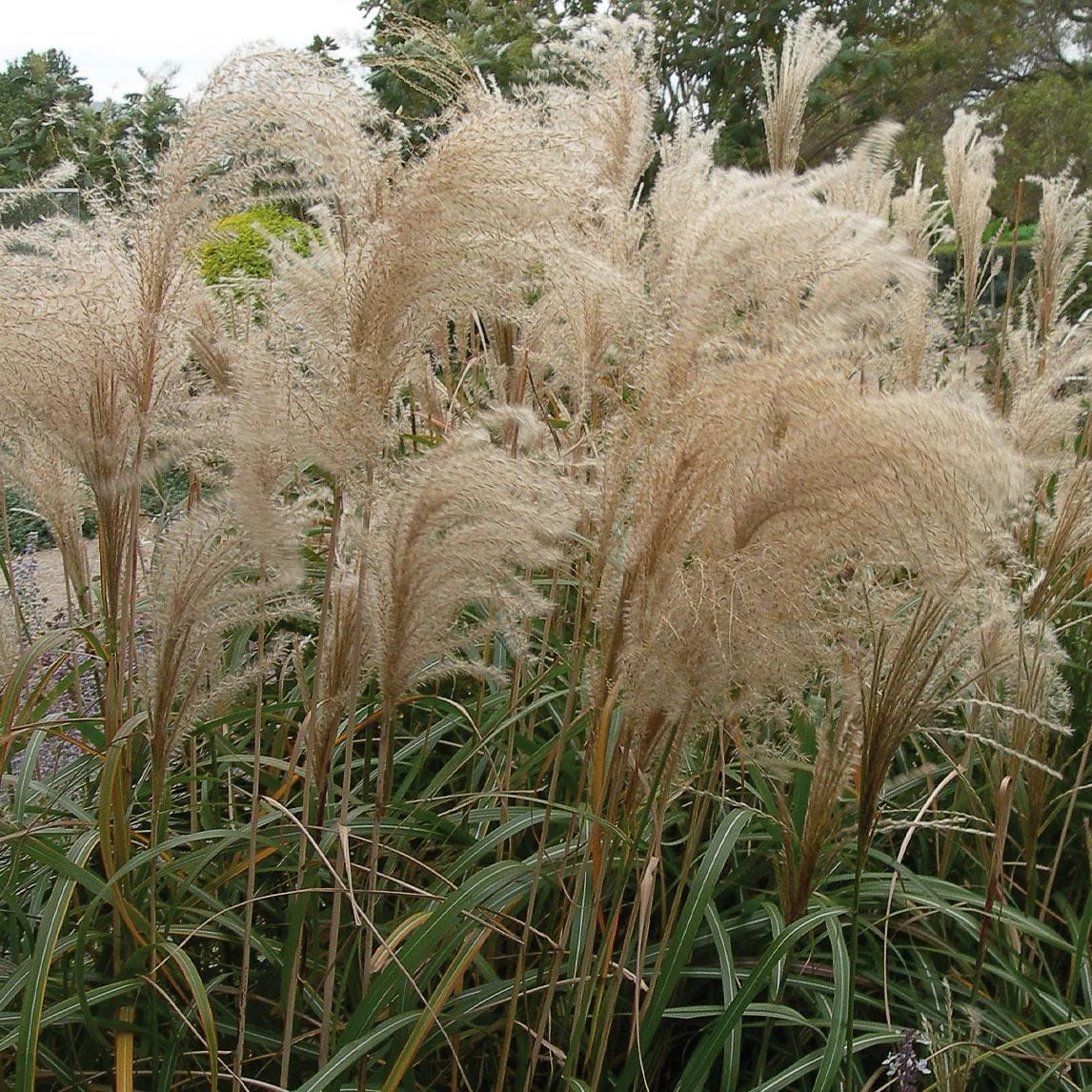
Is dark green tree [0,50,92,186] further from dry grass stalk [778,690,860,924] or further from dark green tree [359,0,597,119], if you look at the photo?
dry grass stalk [778,690,860,924]

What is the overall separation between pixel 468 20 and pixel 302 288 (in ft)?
36.1

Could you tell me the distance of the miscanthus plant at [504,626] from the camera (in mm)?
1422

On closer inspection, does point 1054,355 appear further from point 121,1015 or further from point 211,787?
point 121,1015

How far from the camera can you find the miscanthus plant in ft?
4.66

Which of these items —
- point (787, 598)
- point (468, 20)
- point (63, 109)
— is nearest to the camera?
point (787, 598)

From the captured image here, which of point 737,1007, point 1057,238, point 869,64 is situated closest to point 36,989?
point 737,1007

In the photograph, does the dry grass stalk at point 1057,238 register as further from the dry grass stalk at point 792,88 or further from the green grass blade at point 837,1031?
the green grass blade at point 837,1031

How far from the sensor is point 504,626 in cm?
172

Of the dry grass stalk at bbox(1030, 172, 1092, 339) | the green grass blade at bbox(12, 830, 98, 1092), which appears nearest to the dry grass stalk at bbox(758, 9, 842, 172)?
the dry grass stalk at bbox(1030, 172, 1092, 339)

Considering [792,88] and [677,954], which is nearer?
[677,954]

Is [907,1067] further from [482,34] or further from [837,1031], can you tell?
[482,34]

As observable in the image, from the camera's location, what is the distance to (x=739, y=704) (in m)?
1.50

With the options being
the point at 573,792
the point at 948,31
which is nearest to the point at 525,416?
the point at 573,792

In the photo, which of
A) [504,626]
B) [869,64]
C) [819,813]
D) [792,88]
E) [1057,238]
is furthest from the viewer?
[869,64]
